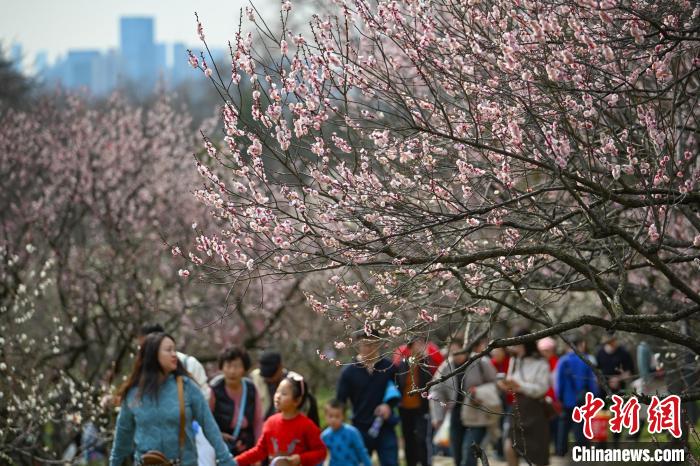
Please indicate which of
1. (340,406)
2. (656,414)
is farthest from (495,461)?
(656,414)

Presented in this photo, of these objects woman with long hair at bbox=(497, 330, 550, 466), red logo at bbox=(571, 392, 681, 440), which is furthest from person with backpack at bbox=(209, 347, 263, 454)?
red logo at bbox=(571, 392, 681, 440)

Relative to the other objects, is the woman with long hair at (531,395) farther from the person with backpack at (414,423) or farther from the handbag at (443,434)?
the handbag at (443,434)

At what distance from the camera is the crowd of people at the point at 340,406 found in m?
7.41

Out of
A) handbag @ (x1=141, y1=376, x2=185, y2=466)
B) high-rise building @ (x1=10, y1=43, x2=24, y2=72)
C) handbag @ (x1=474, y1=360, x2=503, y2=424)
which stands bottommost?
handbag @ (x1=141, y1=376, x2=185, y2=466)

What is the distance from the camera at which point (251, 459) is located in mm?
8469

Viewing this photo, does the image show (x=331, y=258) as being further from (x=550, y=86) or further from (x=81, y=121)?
(x=81, y=121)

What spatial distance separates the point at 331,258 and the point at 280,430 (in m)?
2.95

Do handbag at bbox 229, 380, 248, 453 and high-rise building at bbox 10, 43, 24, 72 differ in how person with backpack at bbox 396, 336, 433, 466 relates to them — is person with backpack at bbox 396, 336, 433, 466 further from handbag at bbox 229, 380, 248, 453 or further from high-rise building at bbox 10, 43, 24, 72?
high-rise building at bbox 10, 43, 24, 72

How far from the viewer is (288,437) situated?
27.6ft

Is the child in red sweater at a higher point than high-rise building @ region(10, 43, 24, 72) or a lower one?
lower

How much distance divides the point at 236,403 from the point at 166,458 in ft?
5.96

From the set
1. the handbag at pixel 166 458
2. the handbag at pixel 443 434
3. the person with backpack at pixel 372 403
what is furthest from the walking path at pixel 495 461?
the handbag at pixel 166 458

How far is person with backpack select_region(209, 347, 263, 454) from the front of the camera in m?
9.08

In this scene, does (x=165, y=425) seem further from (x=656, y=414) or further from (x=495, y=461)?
(x=495, y=461)
